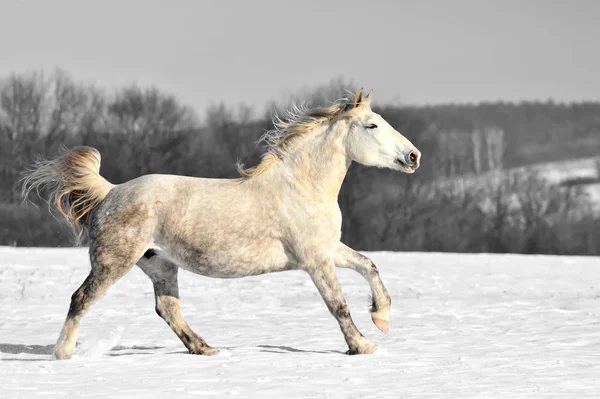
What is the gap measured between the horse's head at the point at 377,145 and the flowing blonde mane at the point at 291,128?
177 mm

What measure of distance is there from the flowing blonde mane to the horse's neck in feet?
0.26

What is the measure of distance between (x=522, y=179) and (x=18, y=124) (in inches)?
1526

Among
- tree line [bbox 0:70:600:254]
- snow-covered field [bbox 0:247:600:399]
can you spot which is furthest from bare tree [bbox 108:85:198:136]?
snow-covered field [bbox 0:247:600:399]

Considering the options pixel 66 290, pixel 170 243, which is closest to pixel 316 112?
pixel 170 243

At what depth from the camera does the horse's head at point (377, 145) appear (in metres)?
6.83

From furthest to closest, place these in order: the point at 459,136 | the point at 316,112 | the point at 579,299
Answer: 1. the point at 459,136
2. the point at 579,299
3. the point at 316,112

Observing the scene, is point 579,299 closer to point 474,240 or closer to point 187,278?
point 187,278

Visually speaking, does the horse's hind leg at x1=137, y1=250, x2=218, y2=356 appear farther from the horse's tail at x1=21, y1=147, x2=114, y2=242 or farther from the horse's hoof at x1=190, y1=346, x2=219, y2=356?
the horse's tail at x1=21, y1=147, x2=114, y2=242

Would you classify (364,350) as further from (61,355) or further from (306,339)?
(61,355)

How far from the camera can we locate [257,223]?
22.0 feet

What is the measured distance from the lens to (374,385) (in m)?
5.34

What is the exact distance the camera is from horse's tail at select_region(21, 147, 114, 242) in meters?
→ 7.28

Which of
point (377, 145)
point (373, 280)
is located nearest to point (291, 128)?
point (377, 145)

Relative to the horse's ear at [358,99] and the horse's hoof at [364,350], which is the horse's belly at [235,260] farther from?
the horse's ear at [358,99]
